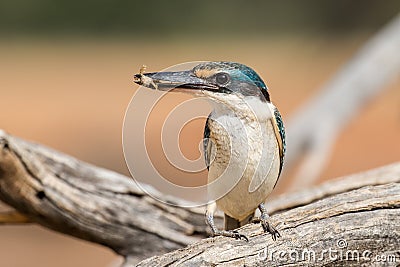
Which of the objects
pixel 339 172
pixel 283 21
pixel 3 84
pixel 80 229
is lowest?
pixel 80 229

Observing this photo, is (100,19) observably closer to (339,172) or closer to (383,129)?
(383,129)

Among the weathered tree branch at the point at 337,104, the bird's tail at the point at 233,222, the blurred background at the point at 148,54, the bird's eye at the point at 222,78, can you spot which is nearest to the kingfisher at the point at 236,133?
the bird's eye at the point at 222,78

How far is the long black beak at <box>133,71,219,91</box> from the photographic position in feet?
7.25

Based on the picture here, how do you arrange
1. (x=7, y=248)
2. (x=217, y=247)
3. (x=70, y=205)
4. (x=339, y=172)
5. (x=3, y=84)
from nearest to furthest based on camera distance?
(x=217, y=247) → (x=70, y=205) → (x=7, y=248) → (x=339, y=172) → (x=3, y=84)

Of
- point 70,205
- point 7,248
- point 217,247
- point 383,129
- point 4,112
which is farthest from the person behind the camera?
point 4,112

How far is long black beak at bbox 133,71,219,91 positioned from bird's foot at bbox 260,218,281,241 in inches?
20.5

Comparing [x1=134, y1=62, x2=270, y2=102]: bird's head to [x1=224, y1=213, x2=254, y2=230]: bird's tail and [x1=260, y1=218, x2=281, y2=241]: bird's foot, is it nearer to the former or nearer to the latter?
[x1=260, y1=218, x2=281, y2=241]: bird's foot

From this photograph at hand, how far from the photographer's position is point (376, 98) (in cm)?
500

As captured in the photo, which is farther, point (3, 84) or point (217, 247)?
point (3, 84)

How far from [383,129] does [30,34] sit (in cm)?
844

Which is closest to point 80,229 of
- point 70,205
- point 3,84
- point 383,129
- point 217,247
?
point 70,205

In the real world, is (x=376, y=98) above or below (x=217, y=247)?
above

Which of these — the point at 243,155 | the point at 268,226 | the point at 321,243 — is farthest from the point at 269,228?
the point at 243,155

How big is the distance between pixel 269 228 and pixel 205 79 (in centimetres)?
57
